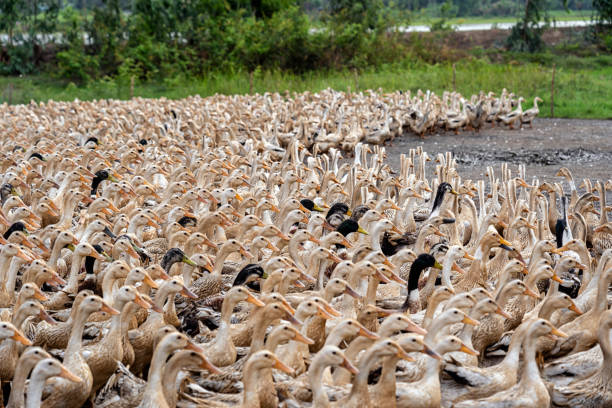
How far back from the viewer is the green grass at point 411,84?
26.1 meters

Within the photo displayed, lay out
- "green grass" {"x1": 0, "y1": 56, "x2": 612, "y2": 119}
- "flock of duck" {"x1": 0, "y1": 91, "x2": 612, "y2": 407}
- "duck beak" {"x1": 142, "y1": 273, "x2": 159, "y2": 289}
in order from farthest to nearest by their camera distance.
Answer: "green grass" {"x1": 0, "y1": 56, "x2": 612, "y2": 119} < "duck beak" {"x1": 142, "y1": 273, "x2": 159, "y2": 289} < "flock of duck" {"x1": 0, "y1": 91, "x2": 612, "y2": 407}

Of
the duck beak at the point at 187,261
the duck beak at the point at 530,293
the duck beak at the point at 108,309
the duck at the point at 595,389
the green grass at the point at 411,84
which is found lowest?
the duck at the point at 595,389

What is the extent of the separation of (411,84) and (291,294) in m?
22.4

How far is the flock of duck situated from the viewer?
5.29 m

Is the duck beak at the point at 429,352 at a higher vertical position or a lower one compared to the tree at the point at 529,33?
lower

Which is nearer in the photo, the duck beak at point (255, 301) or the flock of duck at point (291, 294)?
the flock of duck at point (291, 294)

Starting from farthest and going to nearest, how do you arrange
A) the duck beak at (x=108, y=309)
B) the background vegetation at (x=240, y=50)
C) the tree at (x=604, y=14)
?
the tree at (x=604, y=14) < the background vegetation at (x=240, y=50) < the duck beak at (x=108, y=309)

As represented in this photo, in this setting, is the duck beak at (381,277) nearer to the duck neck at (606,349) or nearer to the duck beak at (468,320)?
the duck beak at (468,320)

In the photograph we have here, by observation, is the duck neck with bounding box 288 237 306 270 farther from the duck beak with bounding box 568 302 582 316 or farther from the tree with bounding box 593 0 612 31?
the tree with bounding box 593 0 612 31

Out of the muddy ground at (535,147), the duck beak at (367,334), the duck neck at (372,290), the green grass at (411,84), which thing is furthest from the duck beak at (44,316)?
the green grass at (411,84)

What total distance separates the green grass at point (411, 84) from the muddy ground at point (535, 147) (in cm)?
275

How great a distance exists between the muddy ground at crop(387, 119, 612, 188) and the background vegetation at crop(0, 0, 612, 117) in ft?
27.0

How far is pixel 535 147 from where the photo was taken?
1875 centimetres

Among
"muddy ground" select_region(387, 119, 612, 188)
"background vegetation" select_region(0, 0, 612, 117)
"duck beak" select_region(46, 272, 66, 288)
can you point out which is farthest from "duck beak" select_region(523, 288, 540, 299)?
"background vegetation" select_region(0, 0, 612, 117)
